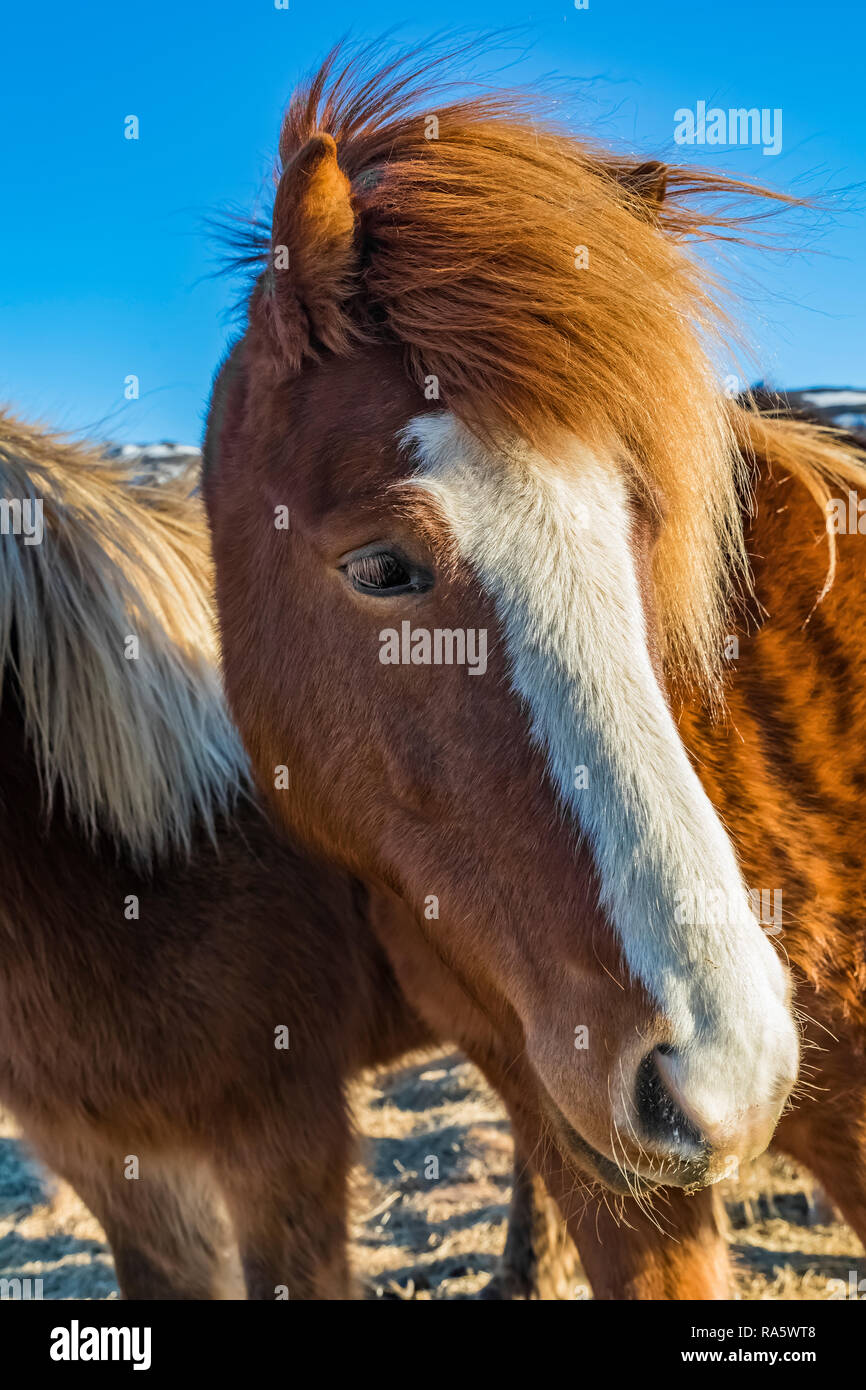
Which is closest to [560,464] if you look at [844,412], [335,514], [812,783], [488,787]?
[335,514]

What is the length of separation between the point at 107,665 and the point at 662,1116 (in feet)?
5.49

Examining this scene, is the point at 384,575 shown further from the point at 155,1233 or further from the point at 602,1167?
the point at 155,1233

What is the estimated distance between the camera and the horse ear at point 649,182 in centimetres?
189

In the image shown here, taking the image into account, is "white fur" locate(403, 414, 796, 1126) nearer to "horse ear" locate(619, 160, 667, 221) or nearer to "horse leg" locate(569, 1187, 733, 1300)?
"horse ear" locate(619, 160, 667, 221)

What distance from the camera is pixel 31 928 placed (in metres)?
2.29

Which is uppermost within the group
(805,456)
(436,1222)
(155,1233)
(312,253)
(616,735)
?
(312,253)

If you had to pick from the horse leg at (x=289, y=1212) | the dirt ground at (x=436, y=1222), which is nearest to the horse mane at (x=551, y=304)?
the horse leg at (x=289, y=1212)

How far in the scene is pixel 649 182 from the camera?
189 cm

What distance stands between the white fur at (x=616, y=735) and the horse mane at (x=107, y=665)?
1200 mm

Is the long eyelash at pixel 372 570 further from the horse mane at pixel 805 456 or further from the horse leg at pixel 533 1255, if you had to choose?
the horse leg at pixel 533 1255

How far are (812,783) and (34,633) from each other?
1745mm

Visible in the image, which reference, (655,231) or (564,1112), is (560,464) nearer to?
(655,231)

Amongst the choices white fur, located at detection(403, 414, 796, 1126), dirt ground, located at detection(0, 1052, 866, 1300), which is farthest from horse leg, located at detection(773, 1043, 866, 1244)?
dirt ground, located at detection(0, 1052, 866, 1300)

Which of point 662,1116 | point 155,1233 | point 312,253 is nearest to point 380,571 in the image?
point 312,253
